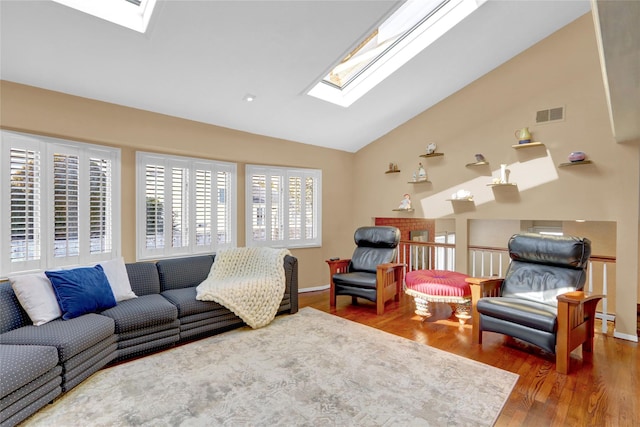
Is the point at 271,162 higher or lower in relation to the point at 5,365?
higher

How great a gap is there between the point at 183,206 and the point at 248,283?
1463 millimetres

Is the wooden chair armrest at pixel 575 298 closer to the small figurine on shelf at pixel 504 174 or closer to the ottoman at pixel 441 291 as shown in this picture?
the ottoman at pixel 441 291

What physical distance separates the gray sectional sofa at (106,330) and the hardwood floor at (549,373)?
69.3 inches

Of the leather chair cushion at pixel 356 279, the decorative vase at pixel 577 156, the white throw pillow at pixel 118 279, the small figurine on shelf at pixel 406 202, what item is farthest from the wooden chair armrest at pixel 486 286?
the white throw pillow at pixel 118 279

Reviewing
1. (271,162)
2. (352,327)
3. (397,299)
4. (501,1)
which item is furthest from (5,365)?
(501,1)

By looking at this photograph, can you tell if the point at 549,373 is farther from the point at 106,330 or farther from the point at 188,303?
the point at 106,330

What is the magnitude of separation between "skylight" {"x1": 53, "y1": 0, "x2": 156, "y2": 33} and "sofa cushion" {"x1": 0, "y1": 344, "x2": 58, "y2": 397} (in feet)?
7.99

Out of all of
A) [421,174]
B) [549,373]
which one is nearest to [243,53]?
[421,174]

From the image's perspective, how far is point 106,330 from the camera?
8.59 feet

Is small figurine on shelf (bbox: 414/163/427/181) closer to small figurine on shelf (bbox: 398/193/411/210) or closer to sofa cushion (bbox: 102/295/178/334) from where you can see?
small figurine on shelf (bbox: 398/193/411/210)

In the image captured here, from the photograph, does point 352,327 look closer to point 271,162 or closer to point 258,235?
point 258,235

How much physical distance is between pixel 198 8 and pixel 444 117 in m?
3.66

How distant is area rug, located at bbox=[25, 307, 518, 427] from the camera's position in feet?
6.77

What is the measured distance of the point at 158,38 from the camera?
2.71m
